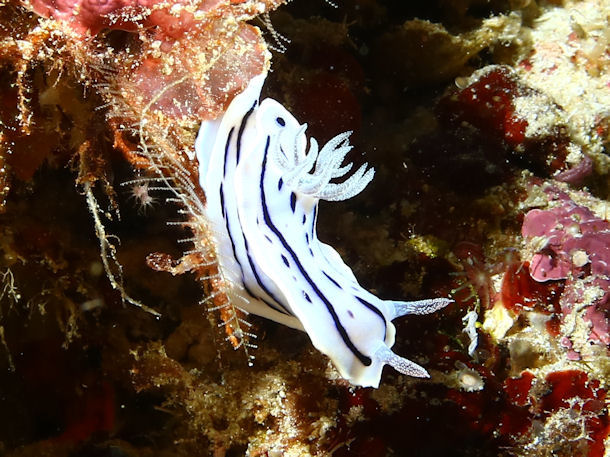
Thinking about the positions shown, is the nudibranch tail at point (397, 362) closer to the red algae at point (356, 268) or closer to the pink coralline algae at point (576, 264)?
the red algae at point (356, 268)

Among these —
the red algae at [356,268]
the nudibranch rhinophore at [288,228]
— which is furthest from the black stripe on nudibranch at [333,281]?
the red algae at [356,268]

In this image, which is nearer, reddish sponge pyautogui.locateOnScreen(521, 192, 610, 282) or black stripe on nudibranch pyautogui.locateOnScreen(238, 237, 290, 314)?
black stripe on nudibranch pyautogui.locateOnScreen(238, 237, 290, 314)

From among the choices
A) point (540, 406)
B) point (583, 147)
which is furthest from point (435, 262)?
point (583, 147)

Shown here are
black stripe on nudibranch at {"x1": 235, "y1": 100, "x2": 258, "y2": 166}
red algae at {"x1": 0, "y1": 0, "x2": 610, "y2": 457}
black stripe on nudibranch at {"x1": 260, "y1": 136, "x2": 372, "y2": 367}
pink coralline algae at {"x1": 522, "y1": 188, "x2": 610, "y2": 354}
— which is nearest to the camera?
black stripe on nudibranch at {"x1": 260, "y1": 136, "x2": 372, "y2": 367}

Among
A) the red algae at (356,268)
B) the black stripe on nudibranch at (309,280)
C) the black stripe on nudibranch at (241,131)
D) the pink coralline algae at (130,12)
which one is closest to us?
the pink coralline algae at (130,12)

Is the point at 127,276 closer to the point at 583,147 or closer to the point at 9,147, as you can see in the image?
the point at 9,147

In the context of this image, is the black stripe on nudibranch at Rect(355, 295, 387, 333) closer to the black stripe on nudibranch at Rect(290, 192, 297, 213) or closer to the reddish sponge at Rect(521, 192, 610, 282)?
the black stripe on nudibranch at Rect(290, 192, 297, 213)

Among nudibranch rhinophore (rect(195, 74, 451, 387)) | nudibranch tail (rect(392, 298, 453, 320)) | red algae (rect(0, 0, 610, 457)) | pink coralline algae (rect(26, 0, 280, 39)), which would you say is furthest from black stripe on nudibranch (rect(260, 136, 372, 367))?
pink coralline algae (rect(26, 0, 280, 39))
